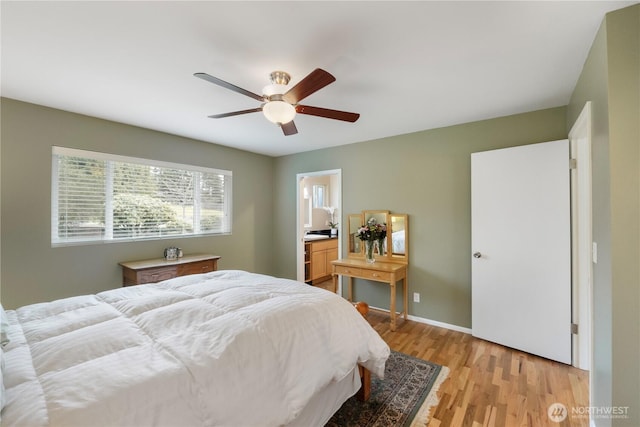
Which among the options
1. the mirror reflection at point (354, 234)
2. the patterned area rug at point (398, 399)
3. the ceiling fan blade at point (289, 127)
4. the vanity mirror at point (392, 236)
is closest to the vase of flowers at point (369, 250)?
the vanity mirror at point (392, 236)

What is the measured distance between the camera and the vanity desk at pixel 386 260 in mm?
3225

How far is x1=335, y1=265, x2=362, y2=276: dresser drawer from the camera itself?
343 cm

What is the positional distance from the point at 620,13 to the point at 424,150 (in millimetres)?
1992

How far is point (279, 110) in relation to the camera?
1.83 metres

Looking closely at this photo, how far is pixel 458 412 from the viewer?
1.81 metres

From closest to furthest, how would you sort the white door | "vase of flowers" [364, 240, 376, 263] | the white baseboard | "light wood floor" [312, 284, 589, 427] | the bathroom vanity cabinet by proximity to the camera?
"light wood floor" [312, 284, 589, 427]
the white door
the white baseboard
"vase of flowers" [364, 240, 376, 263]
the bathroom vanity cabinet

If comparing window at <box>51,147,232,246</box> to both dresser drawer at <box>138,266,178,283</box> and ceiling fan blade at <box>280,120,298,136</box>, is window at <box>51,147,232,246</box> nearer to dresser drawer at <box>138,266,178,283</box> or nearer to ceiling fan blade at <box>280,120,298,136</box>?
dresser drawer at <box>138,266,178,283</box>

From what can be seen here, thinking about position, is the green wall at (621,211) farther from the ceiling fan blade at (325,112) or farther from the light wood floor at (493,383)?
the ceiling fan blade at (325,112)

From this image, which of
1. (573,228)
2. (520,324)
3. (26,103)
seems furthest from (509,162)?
(26,103)

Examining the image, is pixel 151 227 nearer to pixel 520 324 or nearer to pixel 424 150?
pixel 424 150

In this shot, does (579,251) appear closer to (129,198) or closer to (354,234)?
(354,234)

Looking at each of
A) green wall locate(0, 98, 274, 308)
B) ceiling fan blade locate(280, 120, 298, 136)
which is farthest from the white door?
green wall locate(0, 98, 274, 308)

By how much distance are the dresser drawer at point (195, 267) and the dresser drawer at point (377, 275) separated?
2.01 m

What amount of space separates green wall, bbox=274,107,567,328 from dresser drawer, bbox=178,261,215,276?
75.0 inches
